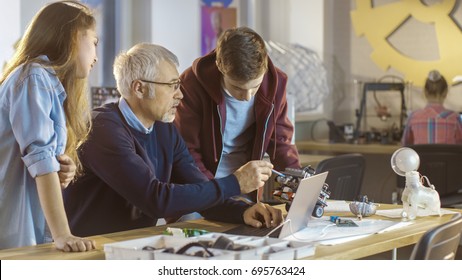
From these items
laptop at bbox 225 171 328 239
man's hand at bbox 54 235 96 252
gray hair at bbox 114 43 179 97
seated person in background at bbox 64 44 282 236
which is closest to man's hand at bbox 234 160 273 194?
seated person in background at bbox 64 44 282 236

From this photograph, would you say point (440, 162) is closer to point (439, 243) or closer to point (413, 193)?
point (413, 193)

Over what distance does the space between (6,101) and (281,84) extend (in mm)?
1535

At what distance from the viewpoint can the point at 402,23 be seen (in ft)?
22.3

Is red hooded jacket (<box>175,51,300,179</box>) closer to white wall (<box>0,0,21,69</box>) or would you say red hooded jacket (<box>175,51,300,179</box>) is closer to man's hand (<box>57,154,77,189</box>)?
man's hand (<box>57,154,77,189</box>)

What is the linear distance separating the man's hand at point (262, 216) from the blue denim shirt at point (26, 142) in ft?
2.27

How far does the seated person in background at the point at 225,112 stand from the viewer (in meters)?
3.19

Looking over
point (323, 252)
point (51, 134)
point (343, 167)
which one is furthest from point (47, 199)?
point (343, 167)

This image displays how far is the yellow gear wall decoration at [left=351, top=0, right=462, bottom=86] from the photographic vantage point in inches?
259

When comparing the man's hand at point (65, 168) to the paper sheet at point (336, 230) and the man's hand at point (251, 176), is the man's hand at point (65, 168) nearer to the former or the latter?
the man's hand at point (251, 176)

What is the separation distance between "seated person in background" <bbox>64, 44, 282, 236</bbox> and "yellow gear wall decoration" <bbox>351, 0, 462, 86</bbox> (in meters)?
4.17

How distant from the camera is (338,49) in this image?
7070 mm

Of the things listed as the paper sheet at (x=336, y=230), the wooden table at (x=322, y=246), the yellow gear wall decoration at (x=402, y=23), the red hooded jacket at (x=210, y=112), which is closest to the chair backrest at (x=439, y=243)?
the wooden table at (x=322, y=246)

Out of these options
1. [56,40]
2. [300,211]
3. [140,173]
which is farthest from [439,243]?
[56,40]

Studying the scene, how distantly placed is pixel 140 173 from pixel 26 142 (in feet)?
1.60
